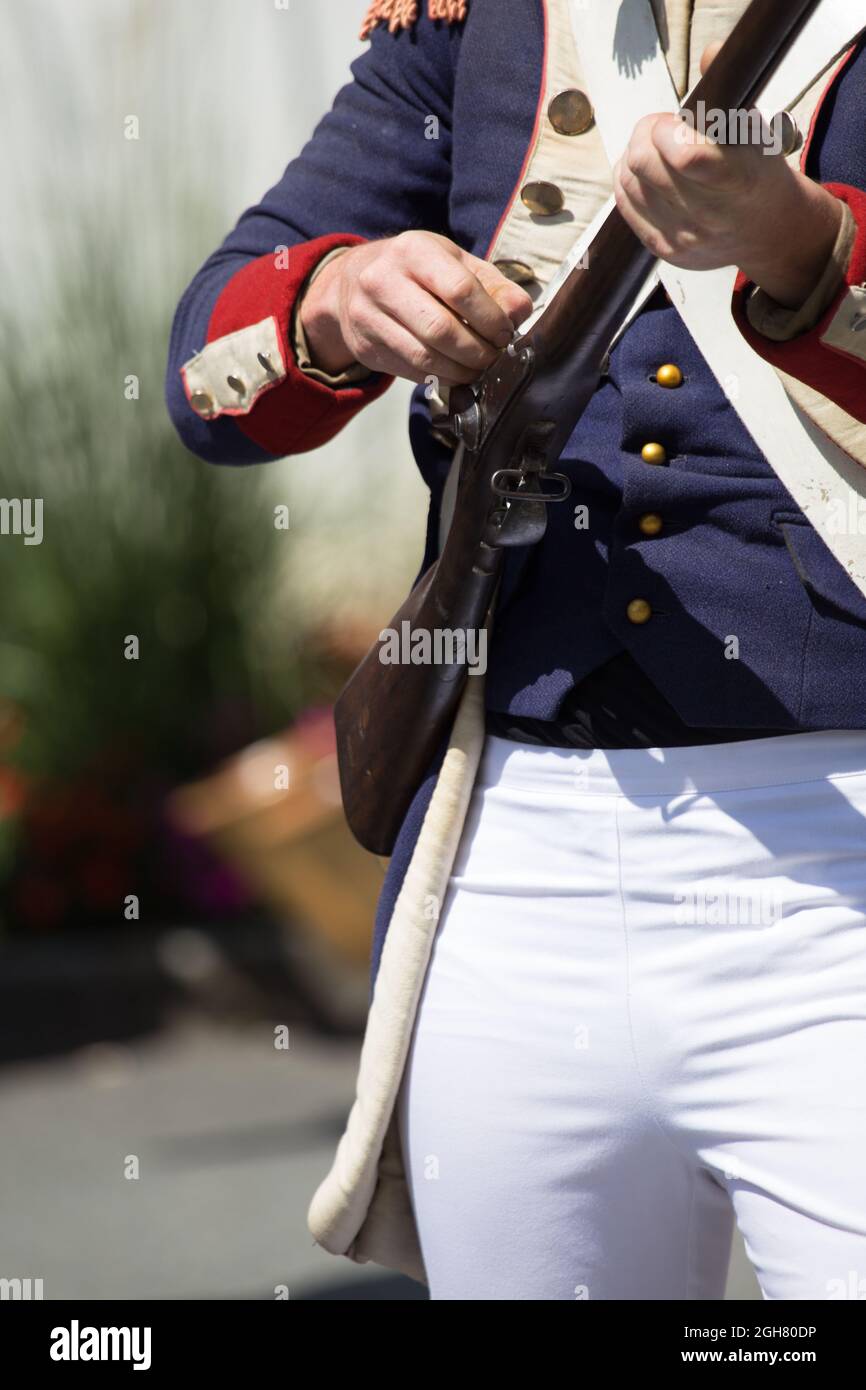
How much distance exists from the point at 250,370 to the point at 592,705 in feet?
1.52

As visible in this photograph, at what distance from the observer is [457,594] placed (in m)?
1.41

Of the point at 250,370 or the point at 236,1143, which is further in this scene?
the point at 236,1143

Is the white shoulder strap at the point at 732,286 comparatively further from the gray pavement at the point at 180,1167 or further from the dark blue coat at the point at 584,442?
the gray pavement at the point at 180,1167

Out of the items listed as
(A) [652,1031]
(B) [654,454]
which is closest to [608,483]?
(B) [654,454]

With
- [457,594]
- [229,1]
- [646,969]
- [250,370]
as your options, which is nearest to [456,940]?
[646,969]

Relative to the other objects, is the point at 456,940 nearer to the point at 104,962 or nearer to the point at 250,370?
the point at 250,370

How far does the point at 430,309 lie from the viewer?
1.18 m

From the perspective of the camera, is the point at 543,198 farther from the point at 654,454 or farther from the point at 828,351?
the point at 828,351

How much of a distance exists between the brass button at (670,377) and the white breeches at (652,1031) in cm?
30

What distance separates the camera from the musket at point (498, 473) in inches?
38.8

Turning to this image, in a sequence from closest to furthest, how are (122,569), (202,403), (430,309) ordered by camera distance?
1. (430,309)
2. (202,403)
3. (122,569)

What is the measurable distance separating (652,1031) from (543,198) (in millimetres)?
672

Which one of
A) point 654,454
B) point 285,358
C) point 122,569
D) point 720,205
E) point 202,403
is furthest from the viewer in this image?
point 122,569
